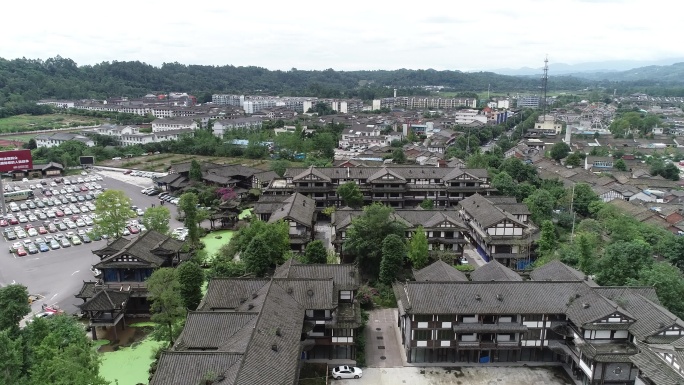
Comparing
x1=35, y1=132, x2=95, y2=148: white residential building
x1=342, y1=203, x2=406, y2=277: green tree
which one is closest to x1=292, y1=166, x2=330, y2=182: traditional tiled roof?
x1=342, y1=203, x2=406, y2=277: green tree

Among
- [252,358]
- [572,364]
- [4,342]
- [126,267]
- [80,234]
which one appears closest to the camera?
[252,358]

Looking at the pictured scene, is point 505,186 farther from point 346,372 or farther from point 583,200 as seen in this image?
point 346,372

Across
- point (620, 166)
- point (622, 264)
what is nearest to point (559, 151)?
point (620, 166)

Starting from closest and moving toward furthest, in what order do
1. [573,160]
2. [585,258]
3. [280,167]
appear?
[585,258]
[280,167]
[573,160]

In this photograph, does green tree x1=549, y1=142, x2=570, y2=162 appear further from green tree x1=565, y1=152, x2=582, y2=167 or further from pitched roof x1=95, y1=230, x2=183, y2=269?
pitched roof x1=95, y1=230, x2=183, y2=269

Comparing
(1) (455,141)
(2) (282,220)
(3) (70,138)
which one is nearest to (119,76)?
(3) (70,138)

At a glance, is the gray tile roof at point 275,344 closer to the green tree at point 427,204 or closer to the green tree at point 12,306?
the green tree at point 12,306

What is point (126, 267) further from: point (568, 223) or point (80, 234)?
point (568, 223)
